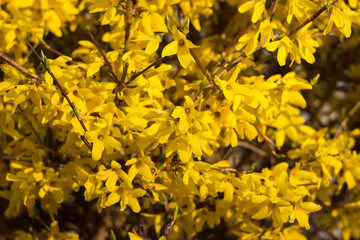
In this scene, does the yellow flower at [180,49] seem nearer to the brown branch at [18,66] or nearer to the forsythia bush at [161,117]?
the forsythia bush at [161,117]

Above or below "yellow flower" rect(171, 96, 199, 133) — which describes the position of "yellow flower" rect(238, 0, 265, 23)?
above

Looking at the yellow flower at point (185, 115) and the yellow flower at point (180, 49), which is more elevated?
the yellow flower at point (180, 49)

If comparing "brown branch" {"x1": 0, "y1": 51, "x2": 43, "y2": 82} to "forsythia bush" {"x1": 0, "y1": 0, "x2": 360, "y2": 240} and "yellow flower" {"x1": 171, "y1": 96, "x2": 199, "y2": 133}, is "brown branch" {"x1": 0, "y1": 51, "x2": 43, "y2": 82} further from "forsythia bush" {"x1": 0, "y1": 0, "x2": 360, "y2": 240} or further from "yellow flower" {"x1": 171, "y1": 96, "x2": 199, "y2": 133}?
"yellow flower" {"x1": 171, "y1": 96, "x2": 199, "y2": 133}

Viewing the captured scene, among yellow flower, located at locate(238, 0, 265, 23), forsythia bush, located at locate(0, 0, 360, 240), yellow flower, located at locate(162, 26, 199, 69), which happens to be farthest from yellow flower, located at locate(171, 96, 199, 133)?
yellow flower, located at locate(238, 0, 265, 23)

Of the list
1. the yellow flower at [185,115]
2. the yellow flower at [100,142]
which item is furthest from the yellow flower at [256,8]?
the yellow flower at [100,142]

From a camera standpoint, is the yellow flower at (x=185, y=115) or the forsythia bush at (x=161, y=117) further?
the forsythia bush at (x=161, y=117)

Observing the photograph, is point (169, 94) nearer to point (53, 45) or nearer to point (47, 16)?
point (47, 16)

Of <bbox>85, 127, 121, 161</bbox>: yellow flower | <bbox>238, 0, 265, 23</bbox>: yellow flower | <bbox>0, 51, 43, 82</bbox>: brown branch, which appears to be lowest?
<bbox>85, 127, 121, 161</bbox>: yellow flower

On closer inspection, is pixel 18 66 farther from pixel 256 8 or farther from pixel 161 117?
pixel 256 8

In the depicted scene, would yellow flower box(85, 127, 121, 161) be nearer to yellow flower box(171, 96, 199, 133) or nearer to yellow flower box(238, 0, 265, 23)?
yellow flower box(171, 96, 199, 133)

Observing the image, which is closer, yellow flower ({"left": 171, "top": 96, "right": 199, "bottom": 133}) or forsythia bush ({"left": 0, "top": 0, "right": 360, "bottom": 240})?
yellow flower ({"left": 171, "top": 96, "right": 199, "bottom": 133})

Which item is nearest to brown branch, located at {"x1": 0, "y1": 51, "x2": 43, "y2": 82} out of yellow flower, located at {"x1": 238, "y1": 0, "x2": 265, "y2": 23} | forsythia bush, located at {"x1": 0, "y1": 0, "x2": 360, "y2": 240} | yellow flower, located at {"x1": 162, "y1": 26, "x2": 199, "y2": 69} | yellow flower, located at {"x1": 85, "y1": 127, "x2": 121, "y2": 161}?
forsythia bush, located at {"x1": 0, "y1": 0, "x2": 360, "y2": 240}

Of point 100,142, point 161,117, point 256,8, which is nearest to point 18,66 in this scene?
point 100,142
